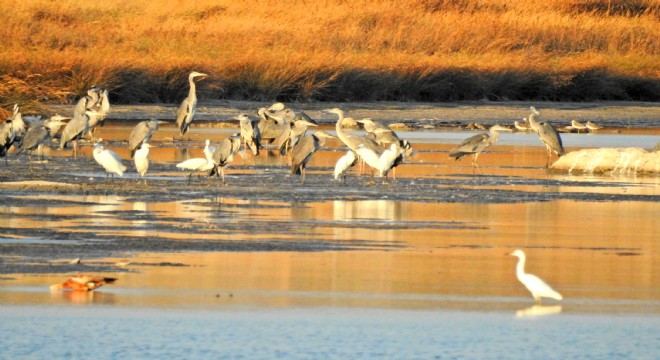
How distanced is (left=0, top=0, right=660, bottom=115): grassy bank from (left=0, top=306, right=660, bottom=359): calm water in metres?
20.0

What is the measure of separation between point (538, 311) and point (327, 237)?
3133 millimetres

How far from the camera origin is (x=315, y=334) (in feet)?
25.4

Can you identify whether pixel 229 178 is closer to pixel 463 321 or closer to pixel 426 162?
pixel 426 162

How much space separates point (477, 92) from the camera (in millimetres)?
36562

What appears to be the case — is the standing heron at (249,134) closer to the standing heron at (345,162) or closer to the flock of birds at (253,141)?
the flock of birds at (253,141)

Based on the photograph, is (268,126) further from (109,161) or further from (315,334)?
(315,334)

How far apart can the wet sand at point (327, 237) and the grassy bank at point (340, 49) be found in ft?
42.2

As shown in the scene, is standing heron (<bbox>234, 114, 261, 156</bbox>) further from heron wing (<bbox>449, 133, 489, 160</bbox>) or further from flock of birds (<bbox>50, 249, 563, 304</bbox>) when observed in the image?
flock of birds (<bbox>50, 249, 563, 304</bbox>)

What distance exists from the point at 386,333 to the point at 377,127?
1230 cm

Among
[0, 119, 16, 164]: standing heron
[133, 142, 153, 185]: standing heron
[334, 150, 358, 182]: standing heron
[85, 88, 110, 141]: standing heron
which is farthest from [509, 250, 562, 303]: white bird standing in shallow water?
[85, 88, 110, 141]: standing heron

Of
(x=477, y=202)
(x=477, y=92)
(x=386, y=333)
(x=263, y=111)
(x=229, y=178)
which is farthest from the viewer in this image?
(x=477, y=92)

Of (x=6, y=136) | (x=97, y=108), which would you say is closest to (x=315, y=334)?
(x=6, y=136)

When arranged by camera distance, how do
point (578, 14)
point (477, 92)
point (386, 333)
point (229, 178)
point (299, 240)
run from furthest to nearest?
point (578, 14) < point (477, 92) < point (229, 178) < point (299, 240) < point (386, 333)

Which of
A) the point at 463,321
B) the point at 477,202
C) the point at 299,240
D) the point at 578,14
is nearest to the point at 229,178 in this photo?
the point at 477,202
